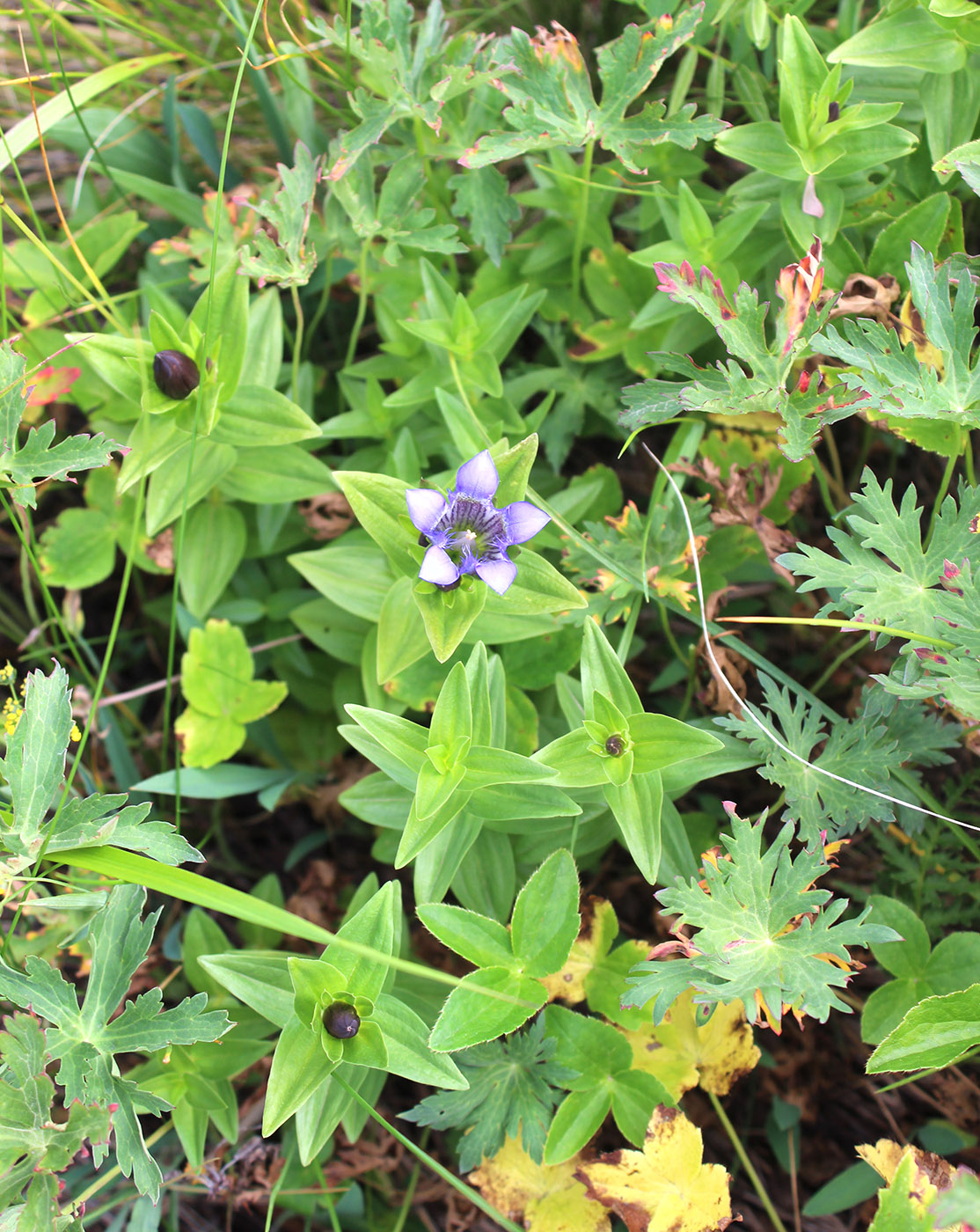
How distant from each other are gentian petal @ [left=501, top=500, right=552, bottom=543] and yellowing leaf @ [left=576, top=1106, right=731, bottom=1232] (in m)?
1.23

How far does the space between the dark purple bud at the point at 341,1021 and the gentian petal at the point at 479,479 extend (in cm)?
100

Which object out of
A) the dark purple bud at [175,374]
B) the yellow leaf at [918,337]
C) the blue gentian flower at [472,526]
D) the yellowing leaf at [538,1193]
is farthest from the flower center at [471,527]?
the yellowing leaf at [538,1193]

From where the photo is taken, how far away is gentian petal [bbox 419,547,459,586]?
1.69m

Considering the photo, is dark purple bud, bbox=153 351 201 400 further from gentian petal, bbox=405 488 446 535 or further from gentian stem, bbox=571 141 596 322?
gentian stem, bbox=571 141 596 322

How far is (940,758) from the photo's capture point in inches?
77.0

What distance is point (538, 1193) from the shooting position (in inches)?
80.7

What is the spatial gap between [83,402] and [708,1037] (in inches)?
91.5

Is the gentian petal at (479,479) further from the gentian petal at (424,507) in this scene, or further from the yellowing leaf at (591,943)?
the yellowing leaf at (591,943)

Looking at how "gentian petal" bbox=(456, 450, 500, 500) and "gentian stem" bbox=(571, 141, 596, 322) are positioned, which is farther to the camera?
"gentian stem" bbox=(571, 141, 596, 322)

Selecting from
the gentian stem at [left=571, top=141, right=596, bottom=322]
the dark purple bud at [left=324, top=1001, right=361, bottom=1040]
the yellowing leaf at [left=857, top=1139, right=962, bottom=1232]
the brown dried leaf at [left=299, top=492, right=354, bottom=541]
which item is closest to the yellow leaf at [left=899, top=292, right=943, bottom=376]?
the gentian stem at [left=571, top=141, right=596, bottom=322]

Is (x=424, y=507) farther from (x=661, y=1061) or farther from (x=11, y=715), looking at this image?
(x=661, y=1061)

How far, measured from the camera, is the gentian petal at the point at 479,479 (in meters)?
1.75

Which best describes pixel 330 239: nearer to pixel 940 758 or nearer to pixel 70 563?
pixel 70 563

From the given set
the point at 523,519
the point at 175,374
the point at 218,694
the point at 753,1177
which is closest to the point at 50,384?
the point at 175,374
